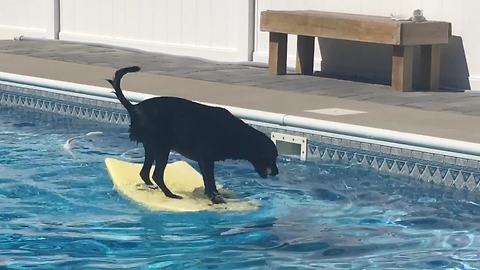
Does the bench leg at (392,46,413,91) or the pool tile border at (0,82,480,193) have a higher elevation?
the bench leg at (392,46,413,91)

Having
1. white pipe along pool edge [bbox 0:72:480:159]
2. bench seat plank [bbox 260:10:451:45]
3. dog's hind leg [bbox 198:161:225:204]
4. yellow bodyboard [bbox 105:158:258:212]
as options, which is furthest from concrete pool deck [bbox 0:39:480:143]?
dog's hind leg [bbox 198:161:225:204]

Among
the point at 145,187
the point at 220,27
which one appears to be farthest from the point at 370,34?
the point at 145,187

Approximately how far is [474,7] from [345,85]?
127cm

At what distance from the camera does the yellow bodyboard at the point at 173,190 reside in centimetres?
651

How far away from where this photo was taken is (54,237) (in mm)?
5973

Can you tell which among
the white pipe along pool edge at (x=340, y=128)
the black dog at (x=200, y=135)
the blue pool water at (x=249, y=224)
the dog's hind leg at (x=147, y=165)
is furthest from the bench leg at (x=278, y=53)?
the black dog at (x=200, y=135)

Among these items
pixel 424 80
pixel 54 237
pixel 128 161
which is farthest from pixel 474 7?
pixel 54 237

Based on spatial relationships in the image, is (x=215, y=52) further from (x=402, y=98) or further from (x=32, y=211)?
(x=32, y=211)

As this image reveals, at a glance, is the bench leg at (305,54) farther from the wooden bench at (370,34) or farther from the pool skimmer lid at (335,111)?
the pool skimmer lid at (335,111)

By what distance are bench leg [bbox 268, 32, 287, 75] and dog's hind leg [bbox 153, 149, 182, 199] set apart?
14.1 ft

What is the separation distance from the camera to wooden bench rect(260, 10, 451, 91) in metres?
9.55

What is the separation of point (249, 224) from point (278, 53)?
4699mm

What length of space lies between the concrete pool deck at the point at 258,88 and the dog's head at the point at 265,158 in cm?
138

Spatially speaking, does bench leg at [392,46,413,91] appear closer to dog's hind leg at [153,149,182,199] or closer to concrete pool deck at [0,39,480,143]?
concrete pool deck at [0,39,480,143]
